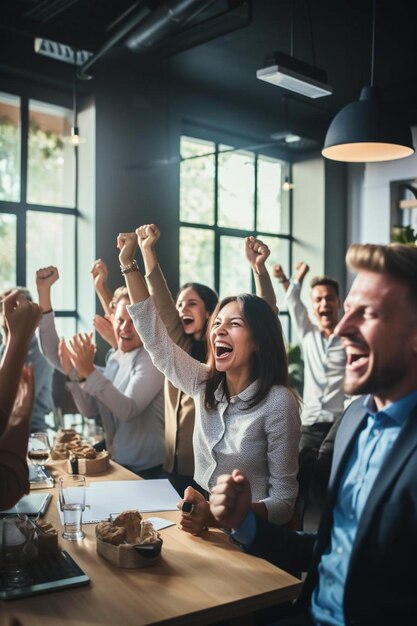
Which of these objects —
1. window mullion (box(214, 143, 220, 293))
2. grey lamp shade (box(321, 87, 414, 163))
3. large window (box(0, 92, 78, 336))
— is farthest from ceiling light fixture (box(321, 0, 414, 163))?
window mullion (box(214, 143, 220, 293))

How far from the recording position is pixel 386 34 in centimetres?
486

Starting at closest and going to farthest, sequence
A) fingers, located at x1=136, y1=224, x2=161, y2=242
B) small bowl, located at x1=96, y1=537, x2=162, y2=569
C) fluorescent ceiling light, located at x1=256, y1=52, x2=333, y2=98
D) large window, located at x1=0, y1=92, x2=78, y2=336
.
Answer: small bowl, located at x1=96, y1=537, x2=162, y2=569, fingers, located at x1=136, y1=224, x2=161, y2=242, fluorescent ceiling light, located at x1=256, y1=52, x2=333, y2=98, large window, located at x1=0, y1=92, x2=78, y2=336

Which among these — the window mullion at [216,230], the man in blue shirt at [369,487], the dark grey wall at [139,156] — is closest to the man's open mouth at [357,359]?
the man in blue shirt at [369,487]

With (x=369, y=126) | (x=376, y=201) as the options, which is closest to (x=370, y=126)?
(x=369, y=126)

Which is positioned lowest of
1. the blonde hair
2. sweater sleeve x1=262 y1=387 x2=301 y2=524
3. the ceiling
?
sweater sleeve x1=262 y1=387 x2=301 y2=524

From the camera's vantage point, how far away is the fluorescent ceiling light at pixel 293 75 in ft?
10.2

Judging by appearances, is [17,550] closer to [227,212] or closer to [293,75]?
[293,75]

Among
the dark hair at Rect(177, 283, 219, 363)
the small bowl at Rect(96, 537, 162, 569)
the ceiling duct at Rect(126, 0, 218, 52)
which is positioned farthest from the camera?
the ceiling duct at Rect(126, 0, 218, 52)

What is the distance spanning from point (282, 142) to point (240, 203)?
172cm

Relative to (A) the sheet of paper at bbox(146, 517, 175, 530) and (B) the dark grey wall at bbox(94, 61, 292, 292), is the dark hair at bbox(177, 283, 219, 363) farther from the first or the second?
(B) the dark grey wall at bbox(94, 61, 292, 292)

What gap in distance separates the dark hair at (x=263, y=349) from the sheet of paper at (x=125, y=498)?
1.13 feet

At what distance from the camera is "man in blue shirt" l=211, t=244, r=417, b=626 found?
1287mm

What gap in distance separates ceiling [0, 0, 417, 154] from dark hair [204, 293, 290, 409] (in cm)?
207

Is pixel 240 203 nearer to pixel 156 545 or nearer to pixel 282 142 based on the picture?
pixel 282 142
